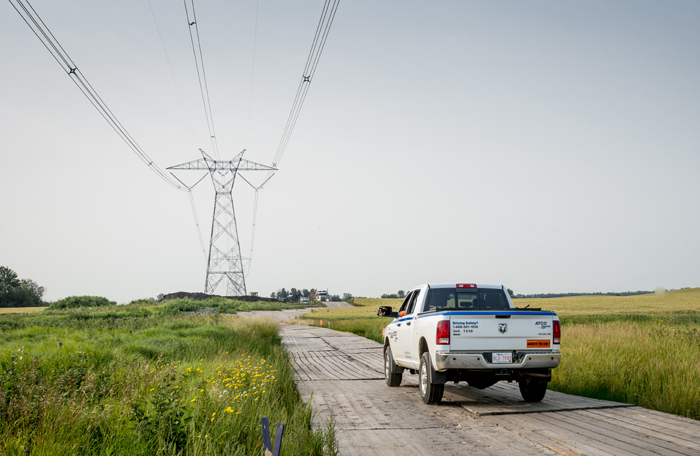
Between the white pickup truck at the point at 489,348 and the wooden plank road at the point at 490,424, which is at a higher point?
the white pickup truck at the point at 489,348

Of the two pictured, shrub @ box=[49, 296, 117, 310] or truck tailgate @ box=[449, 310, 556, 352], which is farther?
shrub @ box=[49, 296, 117, 310]

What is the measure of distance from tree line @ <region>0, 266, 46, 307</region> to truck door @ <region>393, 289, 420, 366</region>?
443 feet

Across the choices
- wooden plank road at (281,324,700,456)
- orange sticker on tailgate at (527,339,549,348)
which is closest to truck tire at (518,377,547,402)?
wooden plank road at (281,324,700,456)

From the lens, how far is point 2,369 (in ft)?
32.4

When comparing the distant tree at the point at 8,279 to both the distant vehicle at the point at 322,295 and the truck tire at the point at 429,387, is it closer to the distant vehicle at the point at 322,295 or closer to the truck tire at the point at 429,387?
the distant vehicle at the point at 322,295

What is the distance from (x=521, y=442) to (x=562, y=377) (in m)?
6.07

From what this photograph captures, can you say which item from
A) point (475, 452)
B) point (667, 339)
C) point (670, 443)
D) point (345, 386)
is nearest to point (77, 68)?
point (345, 386)

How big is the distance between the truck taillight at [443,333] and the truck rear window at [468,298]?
78.5 inches

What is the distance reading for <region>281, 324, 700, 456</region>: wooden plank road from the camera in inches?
267

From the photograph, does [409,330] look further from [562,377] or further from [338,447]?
[338,447]

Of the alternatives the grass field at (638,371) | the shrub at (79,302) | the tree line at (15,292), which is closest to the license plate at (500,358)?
the grass field at (638,371)

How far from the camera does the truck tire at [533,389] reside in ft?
32.9

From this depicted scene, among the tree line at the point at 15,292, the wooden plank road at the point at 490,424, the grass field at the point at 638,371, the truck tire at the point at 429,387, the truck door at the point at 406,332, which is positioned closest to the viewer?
the wooden plank road at the point at 490,424

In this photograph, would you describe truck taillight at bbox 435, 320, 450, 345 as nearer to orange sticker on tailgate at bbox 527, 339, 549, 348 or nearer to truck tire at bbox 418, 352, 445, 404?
truck tire at bbox 418, 352, 445, 404
